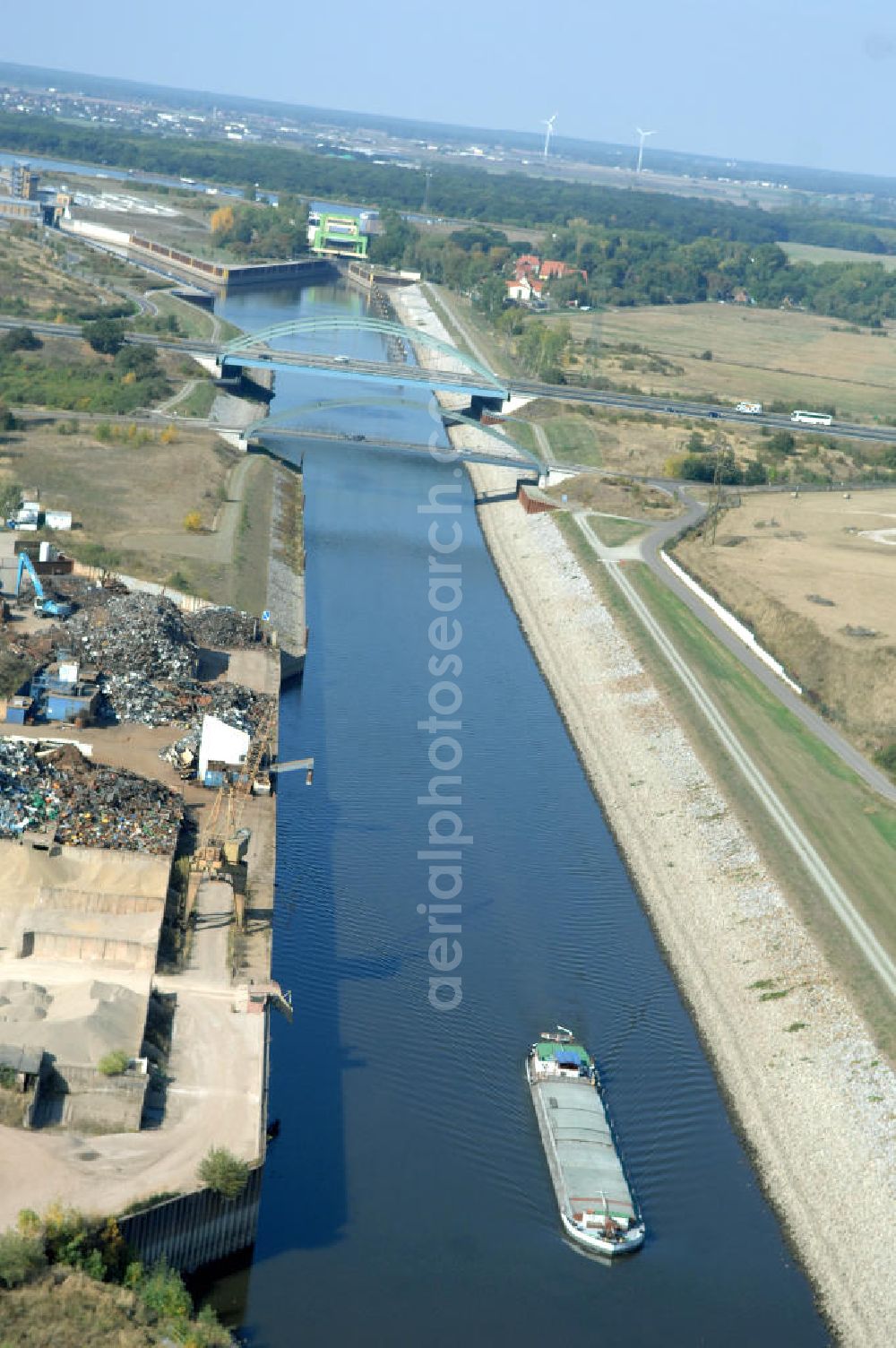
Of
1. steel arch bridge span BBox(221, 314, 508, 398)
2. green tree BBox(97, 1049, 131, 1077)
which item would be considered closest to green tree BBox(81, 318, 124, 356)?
steel arch bridge span BBox(221, 314, 508, 398)

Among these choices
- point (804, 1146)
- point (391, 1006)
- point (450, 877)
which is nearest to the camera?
point (804, 1146)

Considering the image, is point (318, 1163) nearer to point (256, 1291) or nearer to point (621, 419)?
point (256, 1291)

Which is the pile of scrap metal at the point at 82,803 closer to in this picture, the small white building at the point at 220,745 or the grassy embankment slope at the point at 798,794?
the small white building at the point at 220,745

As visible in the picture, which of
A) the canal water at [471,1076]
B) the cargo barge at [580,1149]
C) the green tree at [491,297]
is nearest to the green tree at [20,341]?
the canal water at [471,1076]

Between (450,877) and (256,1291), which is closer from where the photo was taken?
(256,1291)

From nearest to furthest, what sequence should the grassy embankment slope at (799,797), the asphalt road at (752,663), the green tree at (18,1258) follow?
1. the green tree at (18,1258)
2. the grassy embankment slope at (799,797)
3. the asphalt road at (752,663)

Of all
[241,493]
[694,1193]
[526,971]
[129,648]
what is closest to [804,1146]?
[694,1193]
